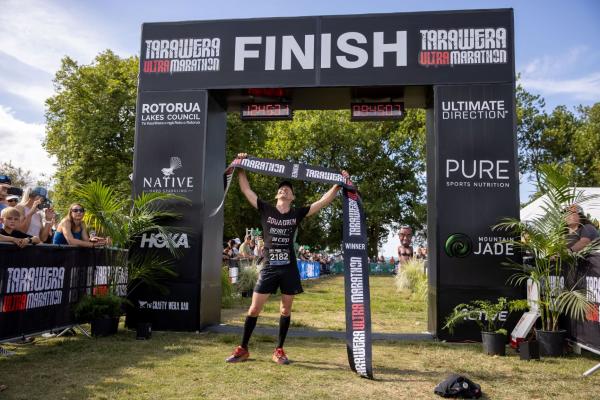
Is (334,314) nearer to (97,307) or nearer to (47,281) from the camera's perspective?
(97,307)

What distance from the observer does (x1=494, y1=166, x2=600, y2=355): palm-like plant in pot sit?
687 cm

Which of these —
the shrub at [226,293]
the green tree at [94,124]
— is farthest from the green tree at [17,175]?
the shrub at [226,293]

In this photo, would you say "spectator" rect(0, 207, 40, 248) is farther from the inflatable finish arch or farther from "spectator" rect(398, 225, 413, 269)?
"spectator" rect(398, 225, 413, 269)

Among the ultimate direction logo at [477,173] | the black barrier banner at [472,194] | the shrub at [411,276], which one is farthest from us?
the shrub at [411,276]

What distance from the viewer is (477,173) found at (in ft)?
26.9

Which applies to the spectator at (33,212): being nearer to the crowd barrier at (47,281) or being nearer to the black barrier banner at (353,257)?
the crowd barrier at (47,281)

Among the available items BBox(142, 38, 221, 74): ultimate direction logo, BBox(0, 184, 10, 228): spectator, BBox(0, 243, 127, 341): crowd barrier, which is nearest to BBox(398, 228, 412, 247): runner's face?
BBox(142, 38, 221, 74): ultimate direction logo

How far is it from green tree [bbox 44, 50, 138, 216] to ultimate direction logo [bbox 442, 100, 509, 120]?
21.8 meters

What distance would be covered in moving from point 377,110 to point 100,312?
5.91 m

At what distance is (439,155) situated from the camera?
830cm

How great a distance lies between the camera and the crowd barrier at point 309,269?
26.2 m

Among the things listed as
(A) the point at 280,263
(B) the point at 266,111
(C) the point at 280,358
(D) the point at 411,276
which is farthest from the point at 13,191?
(D) the point at 411,276

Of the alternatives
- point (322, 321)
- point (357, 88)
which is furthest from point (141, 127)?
point (322, 321)

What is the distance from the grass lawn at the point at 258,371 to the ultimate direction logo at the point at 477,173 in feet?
8.42
